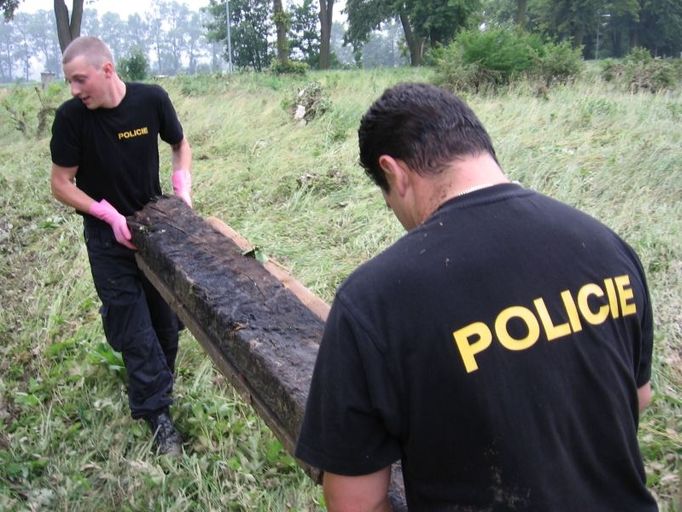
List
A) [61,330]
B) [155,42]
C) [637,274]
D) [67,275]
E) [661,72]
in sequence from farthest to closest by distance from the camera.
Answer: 1. [155,42]
2. [661,72]
3. [67,275]
4. [61,330]
5. [637,274]

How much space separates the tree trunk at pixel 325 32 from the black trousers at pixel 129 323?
31.5 metres

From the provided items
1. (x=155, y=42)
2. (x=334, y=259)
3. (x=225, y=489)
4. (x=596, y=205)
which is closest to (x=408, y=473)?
(x=225, y=489)

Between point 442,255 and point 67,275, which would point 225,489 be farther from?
point 67,275

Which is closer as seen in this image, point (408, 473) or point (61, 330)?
point (408, 473)

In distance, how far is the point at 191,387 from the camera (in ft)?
10.9

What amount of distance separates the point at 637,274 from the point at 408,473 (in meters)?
0.59

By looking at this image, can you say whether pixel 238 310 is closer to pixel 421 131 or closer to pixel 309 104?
pixel 421 131

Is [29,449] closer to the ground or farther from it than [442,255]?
closer to the ground

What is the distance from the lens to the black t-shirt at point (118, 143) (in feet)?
8.95

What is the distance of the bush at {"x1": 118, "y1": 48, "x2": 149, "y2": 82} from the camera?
66.6 feet

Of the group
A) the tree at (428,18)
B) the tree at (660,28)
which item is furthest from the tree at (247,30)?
the tree at (660,28)

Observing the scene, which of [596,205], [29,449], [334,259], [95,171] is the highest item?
[95,171]

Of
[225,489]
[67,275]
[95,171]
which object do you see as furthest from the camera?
[67,275]

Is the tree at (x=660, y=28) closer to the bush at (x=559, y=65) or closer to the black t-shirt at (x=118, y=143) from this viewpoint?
the bush at (x=559, y=65)
